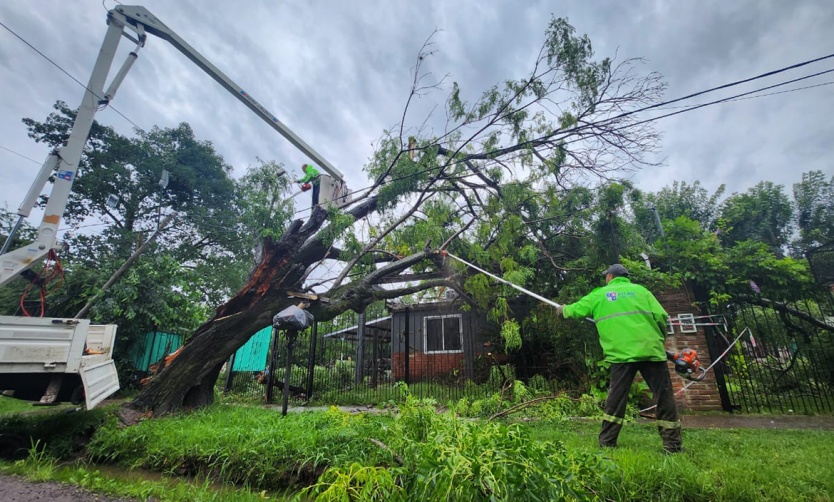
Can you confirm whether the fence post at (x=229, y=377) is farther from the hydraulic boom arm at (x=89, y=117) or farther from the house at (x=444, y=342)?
the hydraulic boom arm at (x=89, y=117)

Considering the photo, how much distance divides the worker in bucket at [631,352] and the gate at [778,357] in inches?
137

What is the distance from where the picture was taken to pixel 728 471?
7.66 ft

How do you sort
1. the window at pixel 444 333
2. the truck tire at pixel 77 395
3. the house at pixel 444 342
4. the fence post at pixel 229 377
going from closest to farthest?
1. the truck tire at pixel 77 395
2. the fence post at pixel 229 377
3. the house at pixel 444 342
4. the window at pixel 444 333

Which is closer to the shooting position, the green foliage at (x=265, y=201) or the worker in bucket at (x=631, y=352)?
the worker in bucket at (x=631, y=352)

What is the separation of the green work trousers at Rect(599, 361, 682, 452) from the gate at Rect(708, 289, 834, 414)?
11.4 ft

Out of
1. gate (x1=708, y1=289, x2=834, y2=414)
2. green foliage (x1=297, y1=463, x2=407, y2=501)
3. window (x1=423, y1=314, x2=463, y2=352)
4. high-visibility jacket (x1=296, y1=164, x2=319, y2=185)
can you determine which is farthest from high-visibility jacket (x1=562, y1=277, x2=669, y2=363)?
window (x1=423, y1=314, x2=463, y2=352)

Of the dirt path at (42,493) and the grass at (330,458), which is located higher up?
the grass at (330,458)

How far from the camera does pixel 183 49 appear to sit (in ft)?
21.6

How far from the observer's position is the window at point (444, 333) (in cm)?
1048

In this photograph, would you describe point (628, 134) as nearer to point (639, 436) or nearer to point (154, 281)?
point (639, 436)

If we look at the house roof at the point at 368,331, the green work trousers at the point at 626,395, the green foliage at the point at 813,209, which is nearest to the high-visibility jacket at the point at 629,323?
the green work trousers at the point at 626,395

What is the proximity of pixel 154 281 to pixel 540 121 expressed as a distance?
404 inches

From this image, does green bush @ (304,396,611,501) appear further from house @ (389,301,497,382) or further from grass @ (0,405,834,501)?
house @ (389,301,497,382)

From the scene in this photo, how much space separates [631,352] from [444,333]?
7748 millimetres
